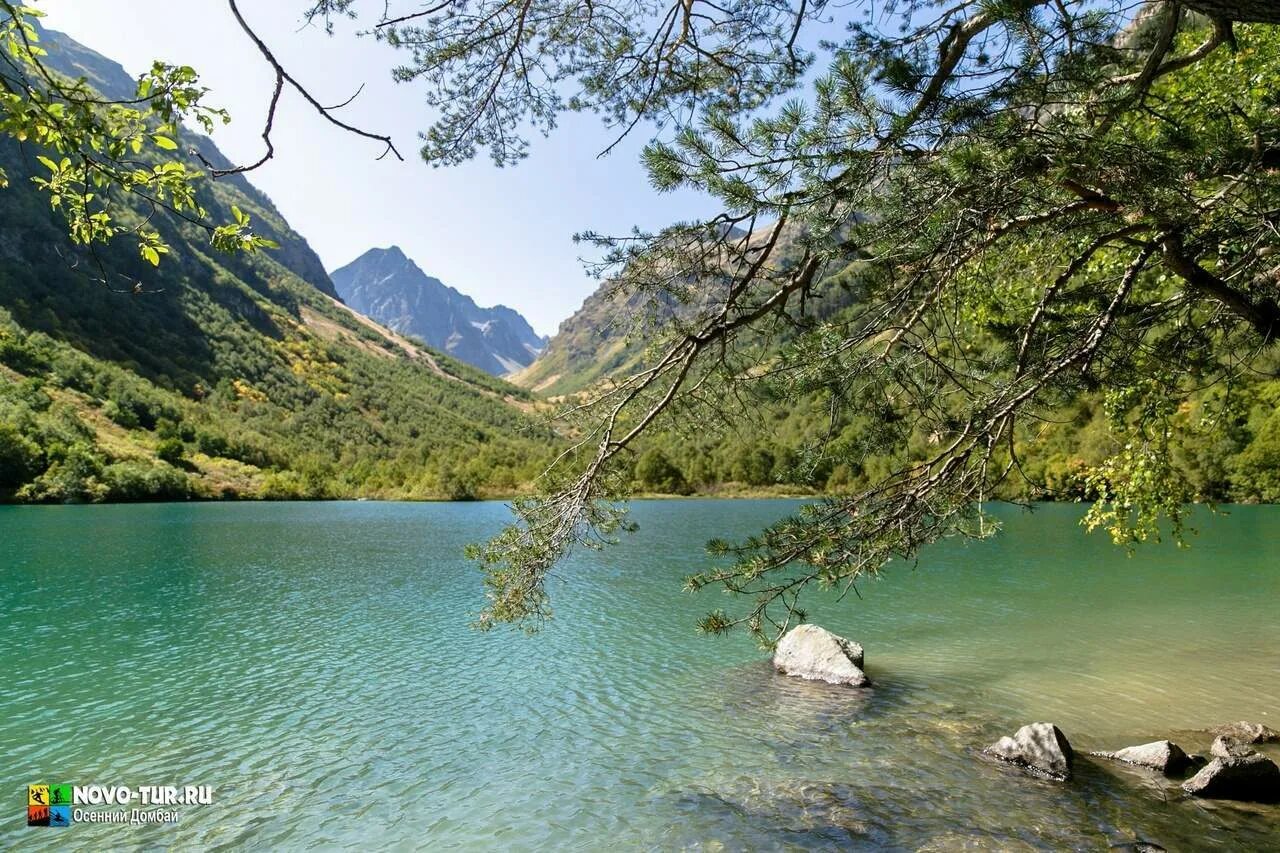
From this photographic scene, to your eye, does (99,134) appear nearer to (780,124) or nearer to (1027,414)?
(780,124)

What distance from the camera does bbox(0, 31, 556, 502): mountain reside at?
234 feet

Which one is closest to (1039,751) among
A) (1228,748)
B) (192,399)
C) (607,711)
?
(1228,748)

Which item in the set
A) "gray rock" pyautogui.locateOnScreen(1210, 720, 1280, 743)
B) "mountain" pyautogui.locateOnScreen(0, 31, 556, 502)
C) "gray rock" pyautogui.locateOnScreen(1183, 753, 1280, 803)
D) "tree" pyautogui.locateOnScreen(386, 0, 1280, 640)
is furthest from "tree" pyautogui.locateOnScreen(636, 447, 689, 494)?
"tree" pyautogui.locateOnScreen(386, 0, 1280, 640)

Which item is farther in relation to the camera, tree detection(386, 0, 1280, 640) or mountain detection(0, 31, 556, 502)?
mountain detection(0, 31, 556, 502)

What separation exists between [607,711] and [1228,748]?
843 centimetres

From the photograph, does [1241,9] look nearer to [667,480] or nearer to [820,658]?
[820,658]

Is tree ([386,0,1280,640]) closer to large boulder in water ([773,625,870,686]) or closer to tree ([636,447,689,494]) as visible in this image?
large boulder in water ([773,625,870,686])

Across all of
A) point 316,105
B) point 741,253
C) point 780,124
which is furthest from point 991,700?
point 316,105

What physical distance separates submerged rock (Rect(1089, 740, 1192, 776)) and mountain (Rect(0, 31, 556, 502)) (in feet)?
196

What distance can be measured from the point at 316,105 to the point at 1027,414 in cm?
550

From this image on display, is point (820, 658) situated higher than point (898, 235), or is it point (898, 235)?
point (898, 235)

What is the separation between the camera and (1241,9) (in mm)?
3084

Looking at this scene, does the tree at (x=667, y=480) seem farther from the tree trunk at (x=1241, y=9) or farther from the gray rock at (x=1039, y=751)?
the tree trunk at (x=1241, y=9)

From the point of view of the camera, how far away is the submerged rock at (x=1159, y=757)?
26.7 feet
